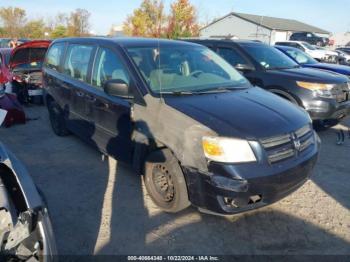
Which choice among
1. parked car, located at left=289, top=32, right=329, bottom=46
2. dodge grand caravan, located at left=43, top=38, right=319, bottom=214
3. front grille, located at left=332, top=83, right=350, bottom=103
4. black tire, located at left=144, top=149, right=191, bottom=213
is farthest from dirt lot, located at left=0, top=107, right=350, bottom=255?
parked car, located at left=289, top=32, right=329, bottom=46

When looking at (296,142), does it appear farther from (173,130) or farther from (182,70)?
(182,70)

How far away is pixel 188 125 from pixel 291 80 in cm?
373

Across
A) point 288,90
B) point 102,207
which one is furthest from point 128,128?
point 288,90

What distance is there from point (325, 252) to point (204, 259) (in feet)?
3.63

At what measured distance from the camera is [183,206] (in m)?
3.42

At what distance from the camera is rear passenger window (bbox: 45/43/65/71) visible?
579 centimetres

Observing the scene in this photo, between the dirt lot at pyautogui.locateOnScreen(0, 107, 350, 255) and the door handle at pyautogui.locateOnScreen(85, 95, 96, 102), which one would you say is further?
the door handle at pyautogui.locateOnScreen(85, 95, 96, 102)

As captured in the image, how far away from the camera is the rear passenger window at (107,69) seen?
404 cm

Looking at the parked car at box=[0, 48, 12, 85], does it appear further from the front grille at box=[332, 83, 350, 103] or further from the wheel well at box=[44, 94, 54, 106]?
the front grille at box=[332, 83, 350, 103]

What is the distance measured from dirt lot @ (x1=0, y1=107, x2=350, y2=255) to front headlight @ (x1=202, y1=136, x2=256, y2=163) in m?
0.82

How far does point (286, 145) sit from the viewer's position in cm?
325

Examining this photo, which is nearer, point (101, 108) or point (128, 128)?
point (128, 128)

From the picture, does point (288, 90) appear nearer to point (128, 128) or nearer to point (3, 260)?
point (128, 128)

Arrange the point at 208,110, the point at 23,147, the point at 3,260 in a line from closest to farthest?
1. the point at 3,260
2. the point at 208,110
3. the point at 23,147
